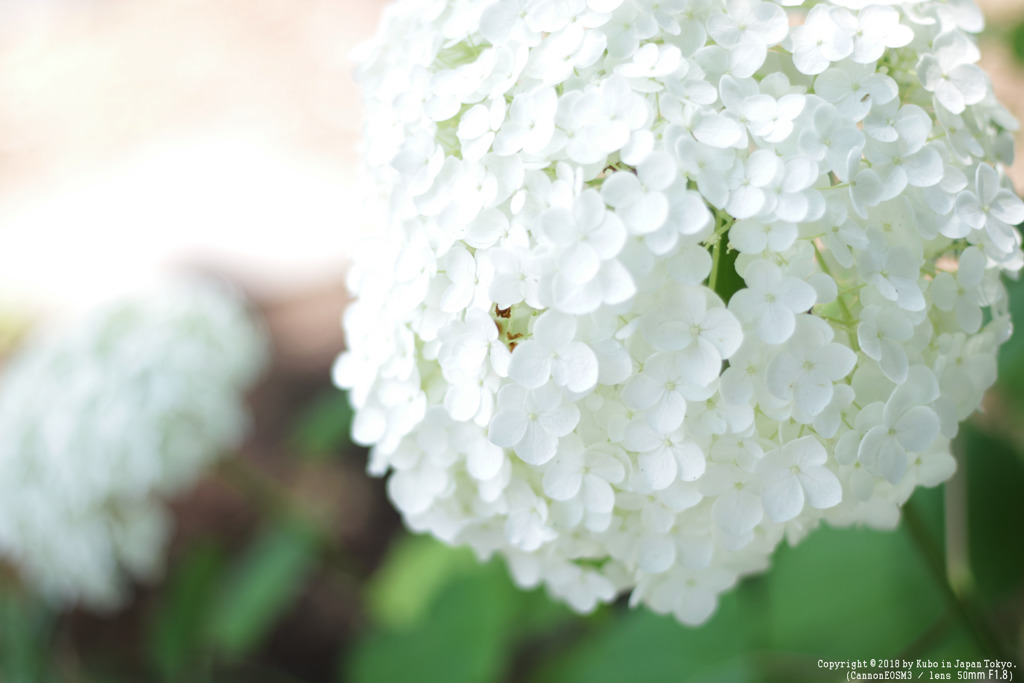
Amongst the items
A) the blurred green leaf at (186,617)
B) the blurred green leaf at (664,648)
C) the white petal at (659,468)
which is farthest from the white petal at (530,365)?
the blurred green leaf at (186,617)

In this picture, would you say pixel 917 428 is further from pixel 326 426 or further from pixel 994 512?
pixel 326 426

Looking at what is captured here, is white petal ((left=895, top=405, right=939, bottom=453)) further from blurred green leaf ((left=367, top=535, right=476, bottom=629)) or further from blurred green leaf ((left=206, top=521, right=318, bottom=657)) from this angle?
blurred green leaf ((left=206, top=521, right=318, bottom=657))

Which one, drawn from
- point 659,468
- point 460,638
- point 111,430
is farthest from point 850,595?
point 111,430

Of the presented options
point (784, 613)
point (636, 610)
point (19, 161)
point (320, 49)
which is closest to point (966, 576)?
point (784, 613)

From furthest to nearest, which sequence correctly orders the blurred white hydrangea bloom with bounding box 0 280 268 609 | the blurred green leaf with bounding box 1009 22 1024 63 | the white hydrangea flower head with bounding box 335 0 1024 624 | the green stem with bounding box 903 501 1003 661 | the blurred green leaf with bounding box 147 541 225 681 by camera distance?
→ the blurred green leaf with bounding box 147 541 225 681 → the blurred white hydrangea bloom with bounding box 0 280 268 609 → the blurred green leaf with bounding box 1009 22 1024 63 → the green stem with bounding box 903 501 1003 661 → the white hydrangea flower head with bounding box 335 0 1024 624

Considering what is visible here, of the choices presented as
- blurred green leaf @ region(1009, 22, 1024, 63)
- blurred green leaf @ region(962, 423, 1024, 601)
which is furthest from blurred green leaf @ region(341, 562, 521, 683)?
blurred green leaf @ region(1009, 22, 1024, 63)

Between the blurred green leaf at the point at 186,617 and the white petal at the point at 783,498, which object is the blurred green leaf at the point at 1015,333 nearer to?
the white petal at the point at 783,498

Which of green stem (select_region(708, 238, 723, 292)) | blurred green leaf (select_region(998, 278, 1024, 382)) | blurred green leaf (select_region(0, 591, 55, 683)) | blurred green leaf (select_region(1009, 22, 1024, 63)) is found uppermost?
green stem (select_region(708, 238, 723, 292))
